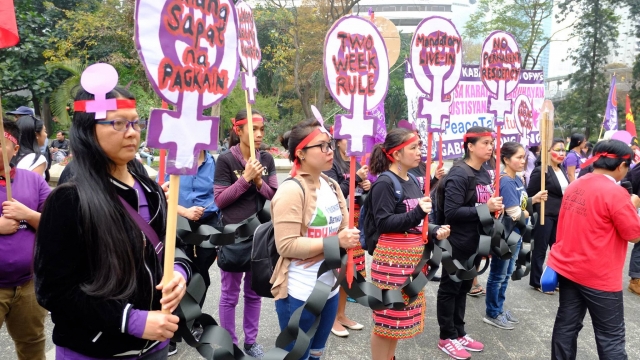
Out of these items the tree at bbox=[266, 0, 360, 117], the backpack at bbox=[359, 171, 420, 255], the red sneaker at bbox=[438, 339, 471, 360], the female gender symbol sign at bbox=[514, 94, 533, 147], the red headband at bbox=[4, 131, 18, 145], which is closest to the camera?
the red headband at bbox=[4, 131, 18, 145]

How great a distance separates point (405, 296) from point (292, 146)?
4.38 ft

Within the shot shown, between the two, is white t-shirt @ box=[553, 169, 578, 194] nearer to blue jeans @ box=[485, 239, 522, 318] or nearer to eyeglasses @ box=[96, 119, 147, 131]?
blue jeans @ box=[485, 239, 522, 318]

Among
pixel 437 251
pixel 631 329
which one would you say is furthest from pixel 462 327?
pixel 631 329

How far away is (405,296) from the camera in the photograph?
10.6 ft

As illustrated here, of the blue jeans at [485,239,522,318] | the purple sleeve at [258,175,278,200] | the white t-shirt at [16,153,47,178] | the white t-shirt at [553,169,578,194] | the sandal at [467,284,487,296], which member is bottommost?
the sandal at [467,284,487,296]

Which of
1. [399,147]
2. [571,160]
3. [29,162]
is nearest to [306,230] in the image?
[399,147]

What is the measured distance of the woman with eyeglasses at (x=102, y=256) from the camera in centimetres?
159

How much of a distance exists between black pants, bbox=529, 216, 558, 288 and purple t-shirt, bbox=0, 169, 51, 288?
509 centimetres

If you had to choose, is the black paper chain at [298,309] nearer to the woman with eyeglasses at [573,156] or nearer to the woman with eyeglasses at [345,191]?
the woman with eyeglasses at [345,191]

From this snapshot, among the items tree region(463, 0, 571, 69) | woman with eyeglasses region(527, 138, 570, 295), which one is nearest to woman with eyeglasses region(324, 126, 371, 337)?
woman with eyeglasses region(527, 138, 570, 295)

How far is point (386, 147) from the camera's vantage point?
3.40 metres

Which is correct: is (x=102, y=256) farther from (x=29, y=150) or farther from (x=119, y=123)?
(x=29, y=150)

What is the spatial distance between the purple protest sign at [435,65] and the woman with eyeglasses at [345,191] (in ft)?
2.98

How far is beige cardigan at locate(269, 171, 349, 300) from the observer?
8.15 ft
